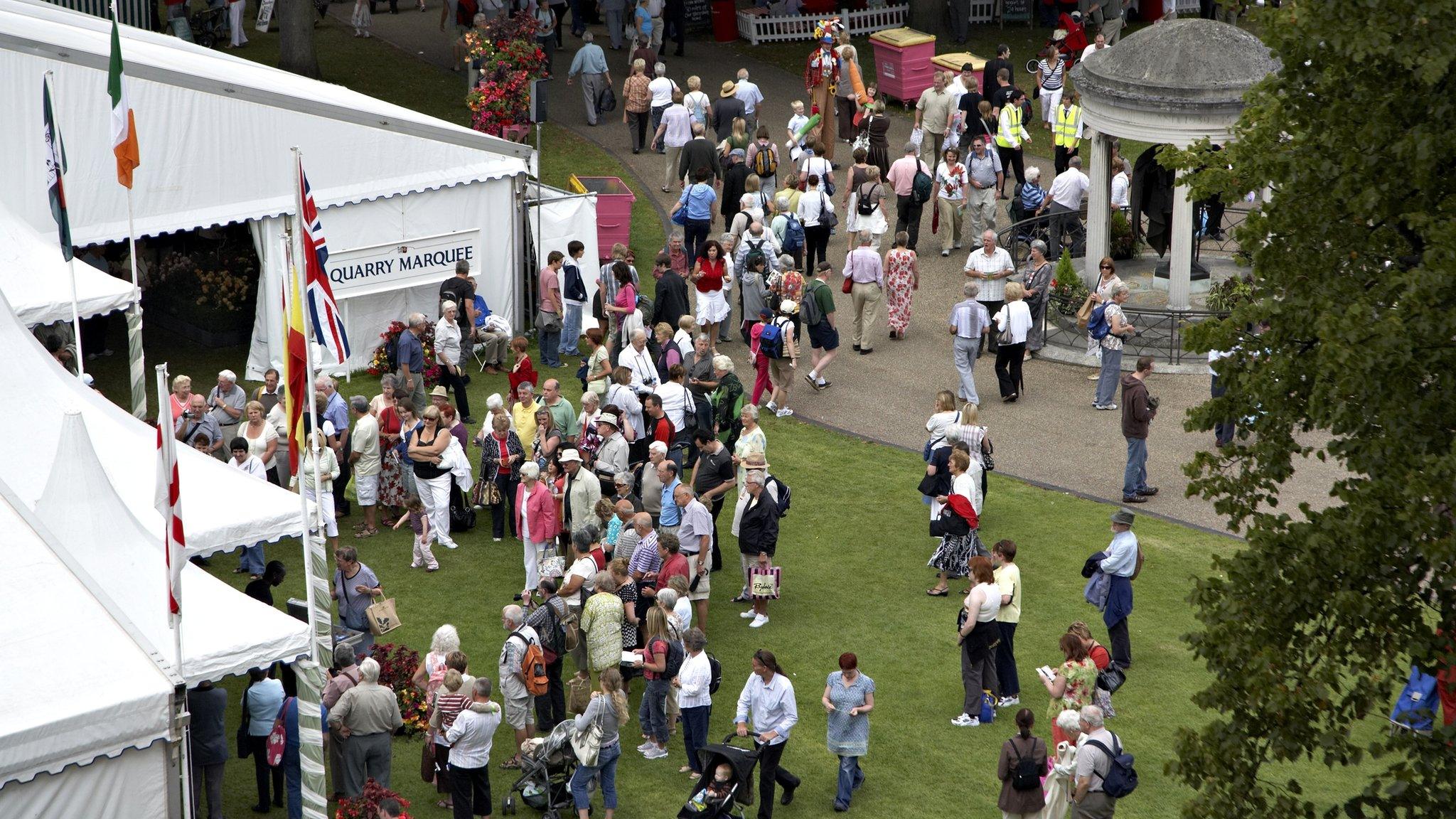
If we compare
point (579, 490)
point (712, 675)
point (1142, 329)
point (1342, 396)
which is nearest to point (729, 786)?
point (712, 675)

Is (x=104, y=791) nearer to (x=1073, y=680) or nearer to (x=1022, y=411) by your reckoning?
Answer: (x=1073, y=680)

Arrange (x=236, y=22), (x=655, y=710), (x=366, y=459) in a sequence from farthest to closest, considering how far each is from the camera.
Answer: (x=236, y=22), (x=366, y=459), (x=655, y=710)

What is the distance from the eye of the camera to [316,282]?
41.8 feet

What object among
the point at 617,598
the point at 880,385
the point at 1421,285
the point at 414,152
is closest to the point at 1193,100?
the point at 880,385

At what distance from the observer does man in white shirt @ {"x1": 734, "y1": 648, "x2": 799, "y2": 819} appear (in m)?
12.0

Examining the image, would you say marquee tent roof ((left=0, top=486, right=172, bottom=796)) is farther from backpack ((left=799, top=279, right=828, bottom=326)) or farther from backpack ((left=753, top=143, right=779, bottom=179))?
backpack ((left=753, top=143, right=779, bottom=179))

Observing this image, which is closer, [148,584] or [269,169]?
[148,584]

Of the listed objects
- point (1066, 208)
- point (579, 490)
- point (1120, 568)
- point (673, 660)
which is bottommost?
point (673, 660)

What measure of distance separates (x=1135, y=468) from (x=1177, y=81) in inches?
226

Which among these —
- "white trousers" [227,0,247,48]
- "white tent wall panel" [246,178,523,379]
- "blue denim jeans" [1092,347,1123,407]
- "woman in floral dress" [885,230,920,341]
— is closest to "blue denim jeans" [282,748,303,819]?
"white tent wall panel" [246,178,523,379]

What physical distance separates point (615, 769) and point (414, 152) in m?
10.5

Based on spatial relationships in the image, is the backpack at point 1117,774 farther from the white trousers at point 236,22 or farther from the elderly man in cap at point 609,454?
the white trousers at point 236,22

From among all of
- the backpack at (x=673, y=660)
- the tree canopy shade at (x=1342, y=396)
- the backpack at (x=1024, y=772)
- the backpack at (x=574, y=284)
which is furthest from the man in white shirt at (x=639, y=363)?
the tree canopy shade at (x=1342, y=396)

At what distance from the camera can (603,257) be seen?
23.1 metres
